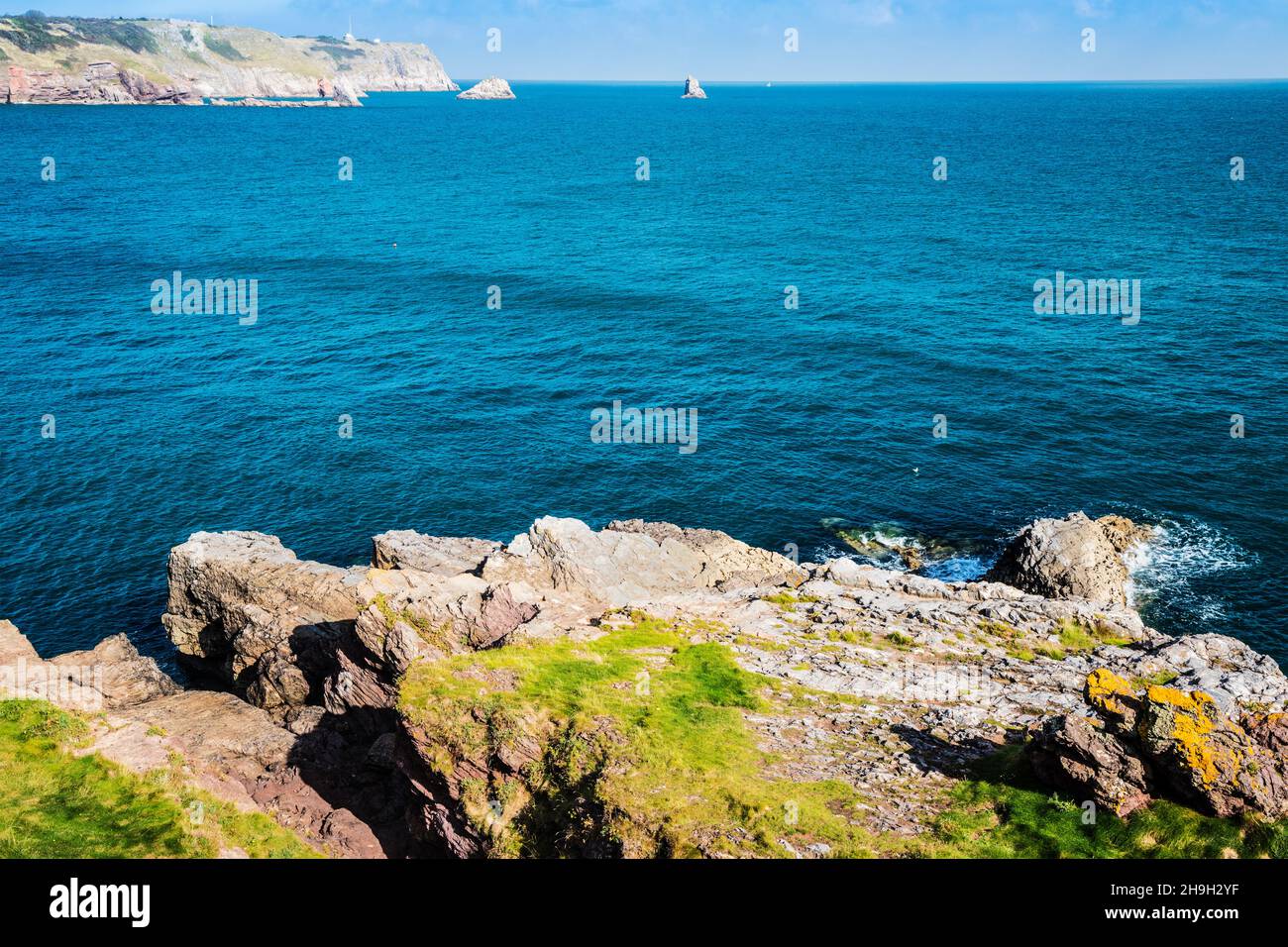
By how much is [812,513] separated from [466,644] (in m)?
34.1

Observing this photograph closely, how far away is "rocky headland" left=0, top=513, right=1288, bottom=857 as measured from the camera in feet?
82.2

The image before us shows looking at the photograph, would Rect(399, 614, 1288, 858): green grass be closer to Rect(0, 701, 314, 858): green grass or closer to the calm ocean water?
Rect(0, 701, 314, 858): green grass

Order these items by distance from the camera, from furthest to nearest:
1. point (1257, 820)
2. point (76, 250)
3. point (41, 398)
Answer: point (76, 250) → point (41, 398) → point (1257, 820)

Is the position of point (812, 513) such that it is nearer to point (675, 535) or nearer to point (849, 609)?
point (675, 535)

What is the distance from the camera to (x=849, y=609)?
39281 mm

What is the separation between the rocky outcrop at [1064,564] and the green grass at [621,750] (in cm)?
2623

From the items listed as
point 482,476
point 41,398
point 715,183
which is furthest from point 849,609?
point 715,183
